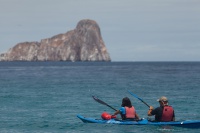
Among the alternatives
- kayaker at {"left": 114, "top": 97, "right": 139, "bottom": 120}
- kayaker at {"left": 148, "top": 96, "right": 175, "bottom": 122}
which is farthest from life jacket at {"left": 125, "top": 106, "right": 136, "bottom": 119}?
kayaker at {"left": 148, "top": 96, "right": 175, "bottom": 122}

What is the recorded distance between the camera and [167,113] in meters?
28.9

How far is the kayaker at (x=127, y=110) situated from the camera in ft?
97.0

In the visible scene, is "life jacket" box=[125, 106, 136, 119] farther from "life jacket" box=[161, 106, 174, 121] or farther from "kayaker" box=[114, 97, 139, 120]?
"life jacket" box=[161, 106, 174, 121]

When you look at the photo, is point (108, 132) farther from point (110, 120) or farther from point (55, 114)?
point (55, 114)

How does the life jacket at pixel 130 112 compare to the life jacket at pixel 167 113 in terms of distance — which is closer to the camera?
the life jacket at pixel 167 113

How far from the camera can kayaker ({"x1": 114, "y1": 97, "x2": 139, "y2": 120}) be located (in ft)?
97.0

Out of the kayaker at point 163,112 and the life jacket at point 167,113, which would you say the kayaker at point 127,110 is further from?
the life jacket at point 167,113

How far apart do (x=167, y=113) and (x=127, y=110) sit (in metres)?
2.10

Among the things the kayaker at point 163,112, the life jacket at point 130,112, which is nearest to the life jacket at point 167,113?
the kayaker at point 163,112

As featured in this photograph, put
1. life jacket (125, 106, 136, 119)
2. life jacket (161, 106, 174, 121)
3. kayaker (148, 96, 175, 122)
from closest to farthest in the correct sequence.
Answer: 1. kayaker (148, 96, 175, 122)
2. life jacket (161, 106, 174, 121)
3. life jacket (125, 106, 136, 119)

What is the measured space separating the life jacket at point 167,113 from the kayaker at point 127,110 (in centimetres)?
165

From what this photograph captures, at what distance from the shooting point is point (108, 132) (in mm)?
28625

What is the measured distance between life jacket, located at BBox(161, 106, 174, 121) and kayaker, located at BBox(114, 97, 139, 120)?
165cm

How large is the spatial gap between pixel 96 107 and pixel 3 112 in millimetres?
6695
